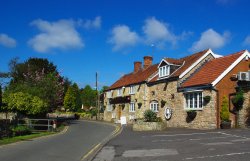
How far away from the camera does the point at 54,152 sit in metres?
16.7

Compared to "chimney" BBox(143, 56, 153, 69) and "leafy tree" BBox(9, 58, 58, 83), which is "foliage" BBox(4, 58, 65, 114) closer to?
"leafy tree" BBox(9, 58, 58, 83)

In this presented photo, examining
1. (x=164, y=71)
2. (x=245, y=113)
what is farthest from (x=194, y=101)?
(x=164, y=71)

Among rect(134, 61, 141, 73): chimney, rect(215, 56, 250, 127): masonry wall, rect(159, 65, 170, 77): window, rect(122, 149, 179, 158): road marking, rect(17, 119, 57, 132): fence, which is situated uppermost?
rect(134, 61, 141, 73): chimney

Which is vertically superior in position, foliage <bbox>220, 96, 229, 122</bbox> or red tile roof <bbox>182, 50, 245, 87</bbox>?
red tile roof <bbox>182, 50, 245, 87</bbox>

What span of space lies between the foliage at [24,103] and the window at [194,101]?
45.3ft

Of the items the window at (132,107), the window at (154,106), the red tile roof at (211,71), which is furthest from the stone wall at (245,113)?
the window at (132,107)

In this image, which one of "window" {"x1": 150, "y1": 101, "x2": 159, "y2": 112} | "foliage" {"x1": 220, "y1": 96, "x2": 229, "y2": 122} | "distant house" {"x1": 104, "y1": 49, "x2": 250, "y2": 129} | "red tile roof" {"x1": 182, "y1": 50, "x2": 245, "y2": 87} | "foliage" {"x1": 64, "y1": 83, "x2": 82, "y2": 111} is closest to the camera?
"foliage" {"x1": 220, "y1": 96, "x2": 229, "y2": 122}

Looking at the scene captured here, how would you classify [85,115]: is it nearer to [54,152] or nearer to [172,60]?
[172,60]

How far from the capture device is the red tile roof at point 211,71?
29.7m

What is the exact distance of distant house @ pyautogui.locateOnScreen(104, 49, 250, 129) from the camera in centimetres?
2892

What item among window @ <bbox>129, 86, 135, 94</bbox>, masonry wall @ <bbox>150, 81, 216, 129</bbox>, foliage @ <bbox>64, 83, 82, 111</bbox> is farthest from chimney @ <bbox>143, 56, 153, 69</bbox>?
foliage @ <bbox>64, 83, 82, 111</bbox>

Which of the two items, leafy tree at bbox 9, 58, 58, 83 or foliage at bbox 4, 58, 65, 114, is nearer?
foliage at bbox 4, 58, 65, 114

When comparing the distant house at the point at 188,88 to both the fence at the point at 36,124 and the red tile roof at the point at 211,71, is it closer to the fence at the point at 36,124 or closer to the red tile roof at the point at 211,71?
the red tile roof at the point at 211,71

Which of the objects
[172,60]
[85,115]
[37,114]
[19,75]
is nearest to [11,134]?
[37,114]
